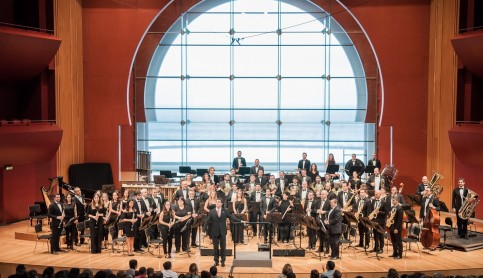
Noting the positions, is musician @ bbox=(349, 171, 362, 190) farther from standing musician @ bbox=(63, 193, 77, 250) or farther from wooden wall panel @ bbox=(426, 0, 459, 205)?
standing musician @ bbox=(63, 193, 77, 250)

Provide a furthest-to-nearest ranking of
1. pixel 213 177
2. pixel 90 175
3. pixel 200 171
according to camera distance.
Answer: pixel 90 175 < pixel 200 171 < pixel 213 177

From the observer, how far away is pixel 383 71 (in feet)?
74.3

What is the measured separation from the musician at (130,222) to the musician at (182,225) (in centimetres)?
98

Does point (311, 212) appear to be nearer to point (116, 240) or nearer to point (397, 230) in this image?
point (397, 230)

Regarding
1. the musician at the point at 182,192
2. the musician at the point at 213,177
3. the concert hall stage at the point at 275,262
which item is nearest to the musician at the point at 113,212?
the concert hall stage at the point at 275,262

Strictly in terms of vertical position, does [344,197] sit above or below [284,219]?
above

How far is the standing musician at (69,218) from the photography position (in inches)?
650

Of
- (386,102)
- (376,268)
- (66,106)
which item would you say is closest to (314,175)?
(386,102)

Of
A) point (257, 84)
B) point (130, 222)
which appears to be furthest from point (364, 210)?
point (257, 84)

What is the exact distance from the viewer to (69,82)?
863 inches

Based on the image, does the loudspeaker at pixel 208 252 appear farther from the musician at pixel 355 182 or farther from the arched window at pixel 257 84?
the arched window at pixel 257 84

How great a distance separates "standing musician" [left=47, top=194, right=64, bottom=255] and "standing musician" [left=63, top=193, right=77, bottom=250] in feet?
0.50

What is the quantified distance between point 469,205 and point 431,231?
1486mm

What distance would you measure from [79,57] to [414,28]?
36.7ft
